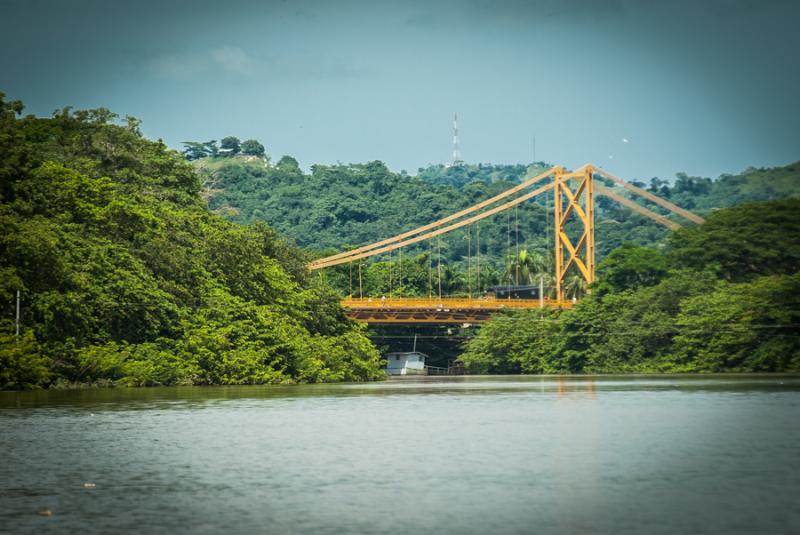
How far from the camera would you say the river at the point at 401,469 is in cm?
1151

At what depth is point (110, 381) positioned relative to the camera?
134 feet

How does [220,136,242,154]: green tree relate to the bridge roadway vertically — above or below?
above

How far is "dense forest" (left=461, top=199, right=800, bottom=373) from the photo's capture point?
60188 millimetres

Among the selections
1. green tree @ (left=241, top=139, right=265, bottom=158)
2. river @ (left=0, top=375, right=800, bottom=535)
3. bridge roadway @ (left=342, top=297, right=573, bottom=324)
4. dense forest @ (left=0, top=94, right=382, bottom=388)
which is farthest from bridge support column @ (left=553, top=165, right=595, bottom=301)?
green tree @ (left=241, top=139, right=265, bottom=158)

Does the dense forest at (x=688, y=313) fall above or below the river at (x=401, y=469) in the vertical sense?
above

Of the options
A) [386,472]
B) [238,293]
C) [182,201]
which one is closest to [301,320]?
[238,293]

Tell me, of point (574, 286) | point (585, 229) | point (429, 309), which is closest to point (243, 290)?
point (429, 309)

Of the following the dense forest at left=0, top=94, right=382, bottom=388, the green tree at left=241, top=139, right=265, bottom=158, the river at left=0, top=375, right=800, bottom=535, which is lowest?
the river at left=0, top=375, right=800, bottom=535

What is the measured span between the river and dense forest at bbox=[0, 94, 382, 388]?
10189mm

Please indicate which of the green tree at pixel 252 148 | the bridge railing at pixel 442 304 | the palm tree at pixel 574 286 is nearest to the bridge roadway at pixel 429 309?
the bridge railing at pixel 442 304

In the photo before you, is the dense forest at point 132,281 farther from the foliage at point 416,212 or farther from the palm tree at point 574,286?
the foliage at point 416,212

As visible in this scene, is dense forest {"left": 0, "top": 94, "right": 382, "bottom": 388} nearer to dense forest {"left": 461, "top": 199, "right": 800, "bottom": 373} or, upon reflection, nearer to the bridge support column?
dense forest {"left": 461, "top": 199, "right": 800, "bottom": 373}

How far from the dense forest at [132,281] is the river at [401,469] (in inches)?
401

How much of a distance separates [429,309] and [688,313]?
16482mm
